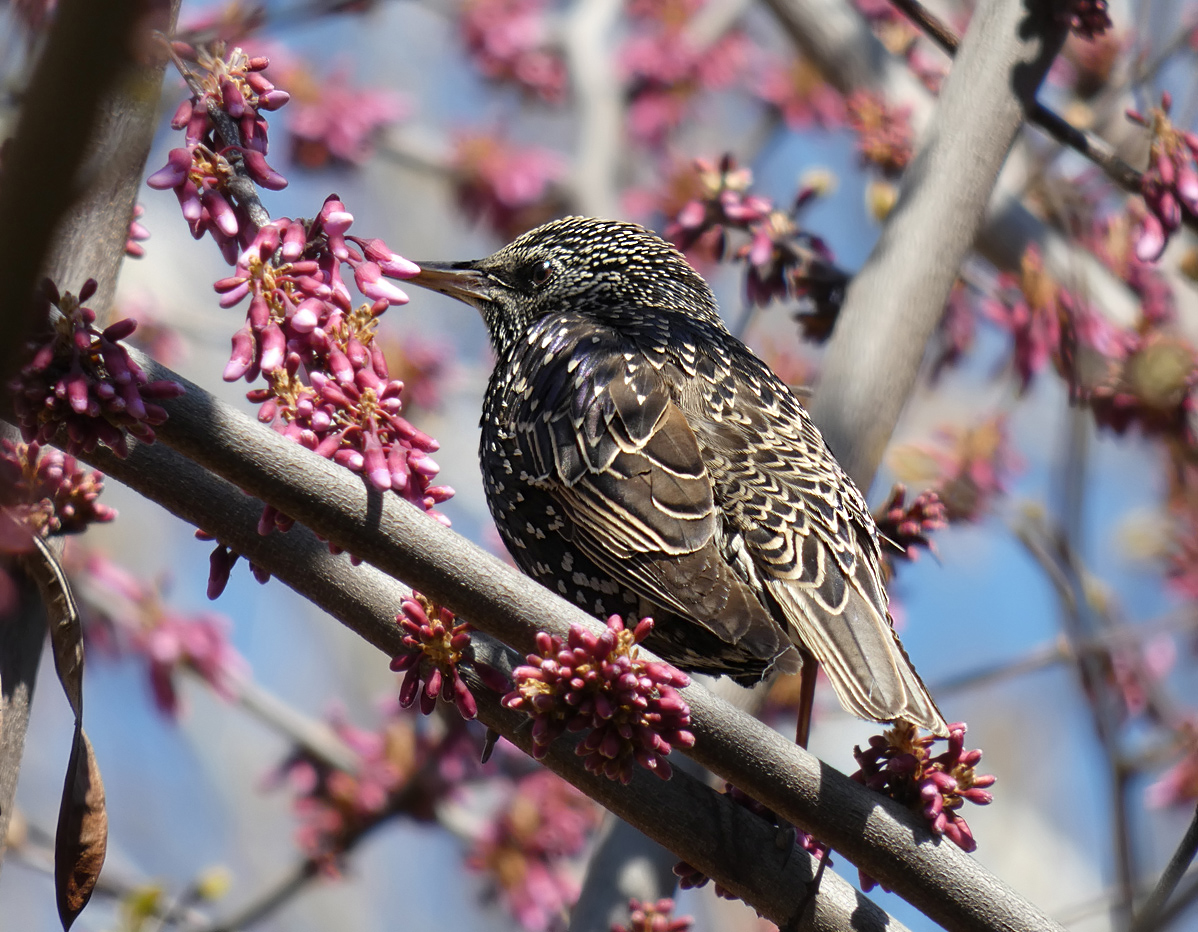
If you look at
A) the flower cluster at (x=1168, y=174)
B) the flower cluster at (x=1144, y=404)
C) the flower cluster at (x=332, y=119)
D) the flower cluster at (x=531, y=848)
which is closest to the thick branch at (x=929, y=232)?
the flower cluster at (x=1168, y=174)

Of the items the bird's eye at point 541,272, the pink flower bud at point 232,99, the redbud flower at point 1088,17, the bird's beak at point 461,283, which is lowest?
the pink flower bud at point 232,99

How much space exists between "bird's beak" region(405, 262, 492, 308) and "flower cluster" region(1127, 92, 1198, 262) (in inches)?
70.3

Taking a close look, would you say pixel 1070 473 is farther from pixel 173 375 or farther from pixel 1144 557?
pixel 173 375

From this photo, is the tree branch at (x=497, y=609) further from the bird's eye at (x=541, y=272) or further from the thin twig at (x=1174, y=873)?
the bird's eye at (x=541, y=272)

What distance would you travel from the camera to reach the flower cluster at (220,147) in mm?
2219

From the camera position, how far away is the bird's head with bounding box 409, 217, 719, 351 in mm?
3701

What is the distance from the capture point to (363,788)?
4422mm

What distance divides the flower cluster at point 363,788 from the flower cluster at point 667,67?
3.47 m

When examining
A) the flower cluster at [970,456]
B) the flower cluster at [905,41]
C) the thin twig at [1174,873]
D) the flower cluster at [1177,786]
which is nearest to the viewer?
the thin twig at [1174,873]

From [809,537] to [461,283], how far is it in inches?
58.3

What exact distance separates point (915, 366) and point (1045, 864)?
6.47 metres

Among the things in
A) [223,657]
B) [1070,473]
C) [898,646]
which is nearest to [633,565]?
[898,646]

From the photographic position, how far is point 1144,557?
2.75 metres

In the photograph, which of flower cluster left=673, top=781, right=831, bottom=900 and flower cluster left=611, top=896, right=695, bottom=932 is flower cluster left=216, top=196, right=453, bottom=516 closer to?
flower cluster left=673, top=781, right=831, bottom=900
